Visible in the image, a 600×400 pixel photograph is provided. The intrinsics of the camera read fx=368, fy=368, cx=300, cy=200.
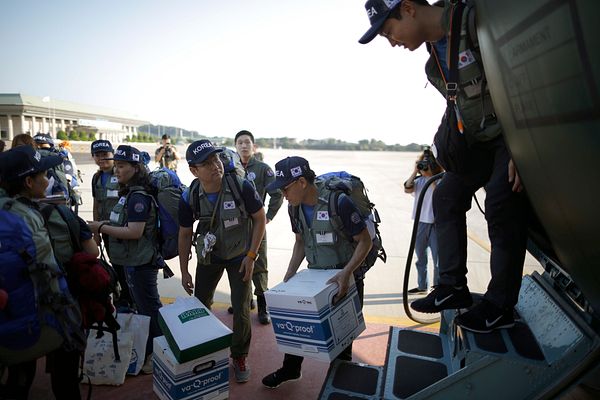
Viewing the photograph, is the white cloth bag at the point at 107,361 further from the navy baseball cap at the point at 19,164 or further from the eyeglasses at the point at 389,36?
the eyeglasses at the point at 389,36

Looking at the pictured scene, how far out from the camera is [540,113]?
2.99 feet

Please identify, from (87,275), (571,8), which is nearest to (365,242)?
(87,275)

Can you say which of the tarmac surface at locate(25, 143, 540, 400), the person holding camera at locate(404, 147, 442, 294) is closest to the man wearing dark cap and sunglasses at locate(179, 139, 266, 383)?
the tarmac surface at locate(25, 143, 540, 400)

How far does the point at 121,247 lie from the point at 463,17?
3205 millimetres

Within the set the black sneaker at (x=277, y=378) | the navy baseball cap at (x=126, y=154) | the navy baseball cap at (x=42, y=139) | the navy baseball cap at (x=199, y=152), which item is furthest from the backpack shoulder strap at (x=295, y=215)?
the navy baseball cap at (x=42, y=139)

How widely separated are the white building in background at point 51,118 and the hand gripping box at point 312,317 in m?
46.6

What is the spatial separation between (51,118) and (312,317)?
72.9 metres

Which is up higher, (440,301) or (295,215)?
(295,215)

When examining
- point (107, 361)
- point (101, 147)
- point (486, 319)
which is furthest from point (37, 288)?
point (101, 147)

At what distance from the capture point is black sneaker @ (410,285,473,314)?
1991mm

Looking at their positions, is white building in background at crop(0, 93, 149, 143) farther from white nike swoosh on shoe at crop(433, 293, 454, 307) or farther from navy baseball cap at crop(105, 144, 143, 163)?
white nike swoosh on shoe at crop(433, 293, 454, 307)

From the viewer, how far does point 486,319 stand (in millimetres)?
1892

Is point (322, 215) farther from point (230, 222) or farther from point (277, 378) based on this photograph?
point (277, 378)

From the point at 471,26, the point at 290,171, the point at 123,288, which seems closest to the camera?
the point at 471,26
